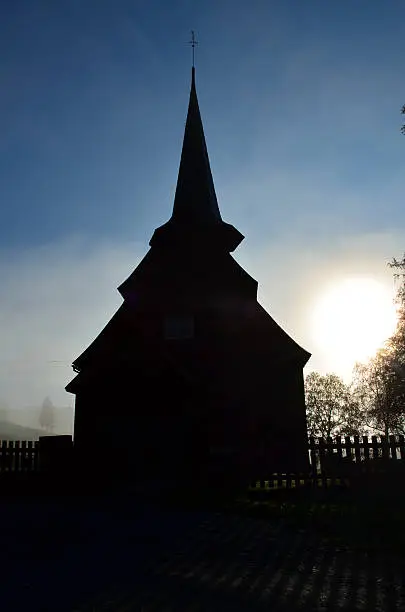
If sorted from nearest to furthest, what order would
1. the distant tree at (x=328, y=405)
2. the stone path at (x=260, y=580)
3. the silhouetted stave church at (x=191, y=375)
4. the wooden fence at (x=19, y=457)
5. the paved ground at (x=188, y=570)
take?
the stone path at (x=260, y=580) → the paved ground at (x=188, y=570) → the wooden fence at (x=19, y=457) → the silhouetted stave church at (x=191, y=375) → the distant tree at (x=328, y=405)

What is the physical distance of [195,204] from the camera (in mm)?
25562

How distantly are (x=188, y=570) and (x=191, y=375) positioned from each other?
38.8ft

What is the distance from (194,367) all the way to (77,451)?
5294mm

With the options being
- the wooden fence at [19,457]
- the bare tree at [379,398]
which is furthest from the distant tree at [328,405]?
the wooden fence at [19,457]

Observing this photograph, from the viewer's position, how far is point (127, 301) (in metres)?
22.2

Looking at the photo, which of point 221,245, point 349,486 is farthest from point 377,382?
point 349,486

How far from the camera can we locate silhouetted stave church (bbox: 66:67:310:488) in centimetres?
1767

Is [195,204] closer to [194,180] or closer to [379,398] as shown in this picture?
[194,180]

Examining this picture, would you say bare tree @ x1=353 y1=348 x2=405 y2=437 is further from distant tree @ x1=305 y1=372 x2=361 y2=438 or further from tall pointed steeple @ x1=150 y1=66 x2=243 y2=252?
tall pointed steeple @ x1=150 y1=66 x2=243 y2=252

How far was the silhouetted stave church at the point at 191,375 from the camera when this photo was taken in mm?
17672

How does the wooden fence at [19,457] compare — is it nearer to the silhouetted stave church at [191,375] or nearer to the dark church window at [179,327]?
the silhouetted stave church at [191,375]

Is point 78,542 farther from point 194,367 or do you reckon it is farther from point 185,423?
point 194,367

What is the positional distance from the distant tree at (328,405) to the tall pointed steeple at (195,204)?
1505 inches

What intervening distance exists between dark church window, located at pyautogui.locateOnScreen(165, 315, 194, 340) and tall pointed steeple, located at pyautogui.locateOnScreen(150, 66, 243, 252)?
4310 millimetres
